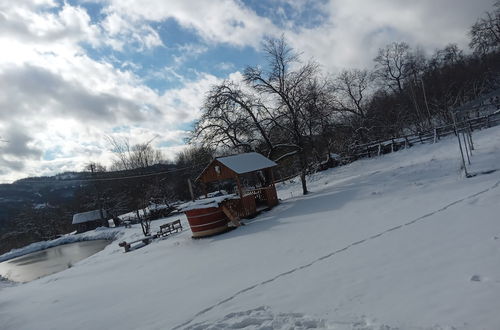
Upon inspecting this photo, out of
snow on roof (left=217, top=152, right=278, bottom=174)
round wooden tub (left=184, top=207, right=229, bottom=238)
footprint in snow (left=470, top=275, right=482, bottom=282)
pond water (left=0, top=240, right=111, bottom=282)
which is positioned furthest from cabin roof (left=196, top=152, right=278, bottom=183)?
footprint in snow (left=470, top=275, right=482, bottom=282)

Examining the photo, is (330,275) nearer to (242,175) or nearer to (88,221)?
(242,175)

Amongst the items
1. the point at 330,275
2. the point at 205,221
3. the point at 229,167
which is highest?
the point at 229,167

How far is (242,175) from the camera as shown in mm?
18203

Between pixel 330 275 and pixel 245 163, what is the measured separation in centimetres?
1235

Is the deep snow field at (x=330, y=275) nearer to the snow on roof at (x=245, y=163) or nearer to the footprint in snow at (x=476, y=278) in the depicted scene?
the footprint in snow at (x=476, y=278)

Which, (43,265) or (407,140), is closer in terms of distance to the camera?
(407,140)

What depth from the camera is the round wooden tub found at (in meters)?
14.7

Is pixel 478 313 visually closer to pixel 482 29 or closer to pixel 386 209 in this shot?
pixel 386 209

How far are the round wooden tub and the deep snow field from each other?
669mm

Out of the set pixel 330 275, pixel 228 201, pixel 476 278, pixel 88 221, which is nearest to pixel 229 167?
pixel 228 201

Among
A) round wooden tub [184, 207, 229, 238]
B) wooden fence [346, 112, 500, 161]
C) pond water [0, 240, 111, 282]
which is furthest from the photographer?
wooden fence [346, 112, 500, 161]

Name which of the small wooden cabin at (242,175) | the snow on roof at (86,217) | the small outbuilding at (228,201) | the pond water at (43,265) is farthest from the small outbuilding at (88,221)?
the small outbuilding at (228,201)

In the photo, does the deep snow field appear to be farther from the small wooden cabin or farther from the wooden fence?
the wooden fence

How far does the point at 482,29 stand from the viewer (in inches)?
1827
